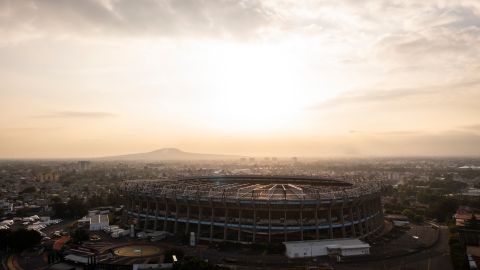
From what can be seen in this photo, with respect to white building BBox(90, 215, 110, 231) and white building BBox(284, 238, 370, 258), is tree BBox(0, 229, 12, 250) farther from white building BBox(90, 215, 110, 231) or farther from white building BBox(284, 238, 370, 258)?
white building BBox(284, 238, 370, 258)

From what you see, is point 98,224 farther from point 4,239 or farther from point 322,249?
point 322,249

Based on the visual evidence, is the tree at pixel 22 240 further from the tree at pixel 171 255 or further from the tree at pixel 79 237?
the tree at pixel 171 255

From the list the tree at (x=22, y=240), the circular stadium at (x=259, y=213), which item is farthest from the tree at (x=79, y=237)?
the circular stadium at (x=259, y=213)

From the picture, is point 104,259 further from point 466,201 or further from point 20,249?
point 466,201

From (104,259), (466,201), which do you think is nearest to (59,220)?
(104,259)

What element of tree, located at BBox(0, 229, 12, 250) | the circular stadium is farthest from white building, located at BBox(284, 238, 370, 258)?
tree, located at BBox(0, 229, 12, 250)

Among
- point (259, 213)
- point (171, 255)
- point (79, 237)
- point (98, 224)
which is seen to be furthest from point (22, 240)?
point (259, 213)

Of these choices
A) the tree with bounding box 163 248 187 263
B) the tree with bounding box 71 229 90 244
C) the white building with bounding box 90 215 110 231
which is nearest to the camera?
the tree with bounding box 163 248 187 263
